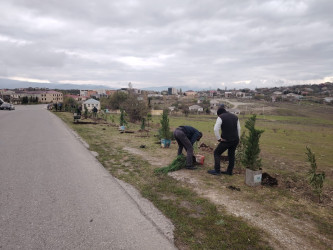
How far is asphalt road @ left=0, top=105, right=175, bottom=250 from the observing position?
10.0 feet

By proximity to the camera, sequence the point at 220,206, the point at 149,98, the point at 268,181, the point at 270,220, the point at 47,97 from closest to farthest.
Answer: the point at 270,220, the point at 220,206, the point at 268,181, the point at 149,98, the point at 47,97

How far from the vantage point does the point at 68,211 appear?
12.7 ft

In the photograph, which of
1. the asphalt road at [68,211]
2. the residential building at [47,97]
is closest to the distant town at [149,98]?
the residential building at [47,97]

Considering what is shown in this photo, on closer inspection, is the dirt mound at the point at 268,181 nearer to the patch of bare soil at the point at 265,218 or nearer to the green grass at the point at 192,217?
the patch of bare soil at the point at 265,218

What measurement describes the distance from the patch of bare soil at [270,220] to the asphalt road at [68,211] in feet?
4.98

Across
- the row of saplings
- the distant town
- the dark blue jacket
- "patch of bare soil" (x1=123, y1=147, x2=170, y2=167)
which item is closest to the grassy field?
"patch of bare soil" (x1=123, y1=147, x2=170, y2=167)

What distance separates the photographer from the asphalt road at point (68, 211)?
10.0ft

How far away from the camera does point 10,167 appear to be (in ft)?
20.5

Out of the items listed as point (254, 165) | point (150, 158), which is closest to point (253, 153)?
point (254, 165)

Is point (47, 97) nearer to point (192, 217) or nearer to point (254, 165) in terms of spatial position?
point (254, 165)

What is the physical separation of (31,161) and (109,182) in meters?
3.28

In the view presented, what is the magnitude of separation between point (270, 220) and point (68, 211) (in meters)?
3.49

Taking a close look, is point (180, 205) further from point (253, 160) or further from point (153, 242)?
point (253, 160)

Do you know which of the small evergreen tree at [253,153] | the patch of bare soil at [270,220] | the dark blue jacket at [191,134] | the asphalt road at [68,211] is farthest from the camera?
the dark blue jacket at [191,134]
